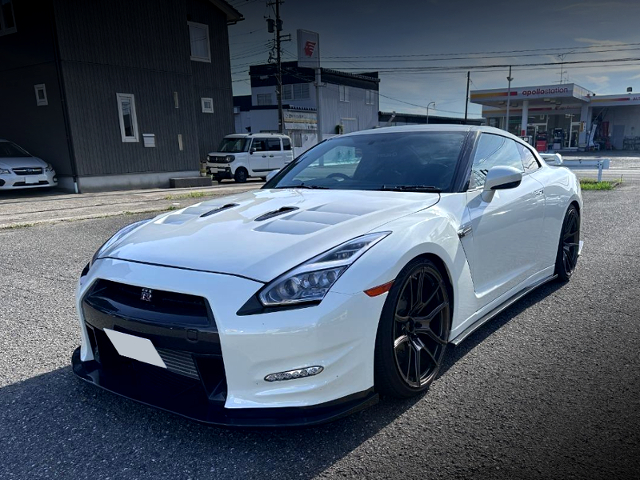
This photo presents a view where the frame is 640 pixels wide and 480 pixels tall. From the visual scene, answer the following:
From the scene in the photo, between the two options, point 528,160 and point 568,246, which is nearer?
point 528,160

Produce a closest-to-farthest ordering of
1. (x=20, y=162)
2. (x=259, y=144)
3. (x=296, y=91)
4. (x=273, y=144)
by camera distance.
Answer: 1. (x=20, y=162)
2. (x=259, y=144)
3. (x=273, y=144)
4. (x=296, y=91)

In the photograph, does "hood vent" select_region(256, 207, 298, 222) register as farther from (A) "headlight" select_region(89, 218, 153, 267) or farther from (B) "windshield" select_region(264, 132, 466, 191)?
(A) "headlight" select_region(89, 218, 153, 267)

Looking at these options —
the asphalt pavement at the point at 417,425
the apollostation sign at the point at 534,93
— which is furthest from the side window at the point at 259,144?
the apollostation sign at the point at 534,93

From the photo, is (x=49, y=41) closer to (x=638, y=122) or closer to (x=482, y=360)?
(x=482, y=360)

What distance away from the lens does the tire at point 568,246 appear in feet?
14.2

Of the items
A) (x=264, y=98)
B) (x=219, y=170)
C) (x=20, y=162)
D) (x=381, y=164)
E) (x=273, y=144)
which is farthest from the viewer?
(x=264, y=98)

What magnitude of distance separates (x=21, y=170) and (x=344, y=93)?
32910 millimetres

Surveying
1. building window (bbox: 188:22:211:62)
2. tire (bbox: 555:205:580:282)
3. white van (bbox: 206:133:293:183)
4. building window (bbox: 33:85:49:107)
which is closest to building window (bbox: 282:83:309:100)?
building window (bbox: 188:22:211:62)

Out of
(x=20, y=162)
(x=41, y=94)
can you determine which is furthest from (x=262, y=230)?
(x=41, y=94)

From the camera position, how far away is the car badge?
217cm

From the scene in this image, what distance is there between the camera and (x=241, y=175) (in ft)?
59.0

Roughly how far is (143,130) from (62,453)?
14.9 meters

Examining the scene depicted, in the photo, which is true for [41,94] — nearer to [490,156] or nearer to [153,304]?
[490,156]

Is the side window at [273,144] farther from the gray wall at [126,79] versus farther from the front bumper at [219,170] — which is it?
the gray wall at [126,79]
